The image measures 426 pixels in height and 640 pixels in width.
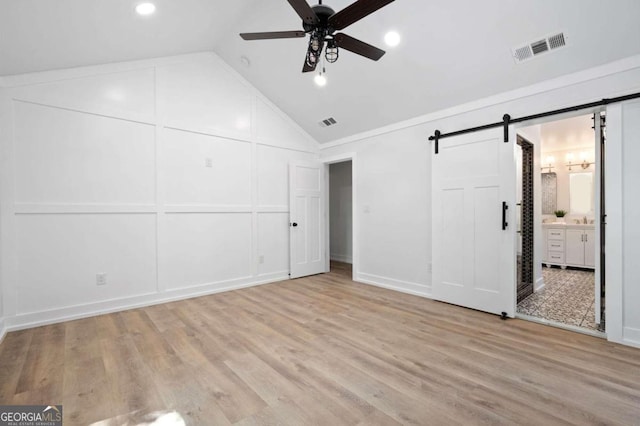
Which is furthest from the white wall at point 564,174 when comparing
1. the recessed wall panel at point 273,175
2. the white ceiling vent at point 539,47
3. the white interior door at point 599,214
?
the recessed wall panel at point 273,175

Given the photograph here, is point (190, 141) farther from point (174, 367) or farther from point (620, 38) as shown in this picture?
point (620, 38)

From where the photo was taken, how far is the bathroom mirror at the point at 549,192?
668 cm

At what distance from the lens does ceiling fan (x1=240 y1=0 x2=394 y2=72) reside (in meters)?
1.96

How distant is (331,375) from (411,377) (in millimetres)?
571

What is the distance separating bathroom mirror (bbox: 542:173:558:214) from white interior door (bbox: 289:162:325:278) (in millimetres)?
5321

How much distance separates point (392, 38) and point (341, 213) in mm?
4636

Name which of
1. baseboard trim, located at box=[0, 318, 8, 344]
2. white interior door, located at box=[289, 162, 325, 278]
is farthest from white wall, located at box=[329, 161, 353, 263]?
baseboard trim, located at box=[0, 318, 8, 344]

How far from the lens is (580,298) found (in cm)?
388

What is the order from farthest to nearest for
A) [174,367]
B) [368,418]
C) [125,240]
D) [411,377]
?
[125,240] < [174,367] < [411,377] < [368,418]

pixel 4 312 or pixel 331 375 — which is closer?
pixel 331 375

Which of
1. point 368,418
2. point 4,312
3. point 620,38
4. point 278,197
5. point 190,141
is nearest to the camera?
point 368,418

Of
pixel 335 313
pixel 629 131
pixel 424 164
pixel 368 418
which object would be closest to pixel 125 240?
pixel 335 313

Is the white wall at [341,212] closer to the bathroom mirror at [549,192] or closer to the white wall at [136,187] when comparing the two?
the white wall at [136,187]

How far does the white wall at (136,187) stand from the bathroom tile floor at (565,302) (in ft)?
12.1
